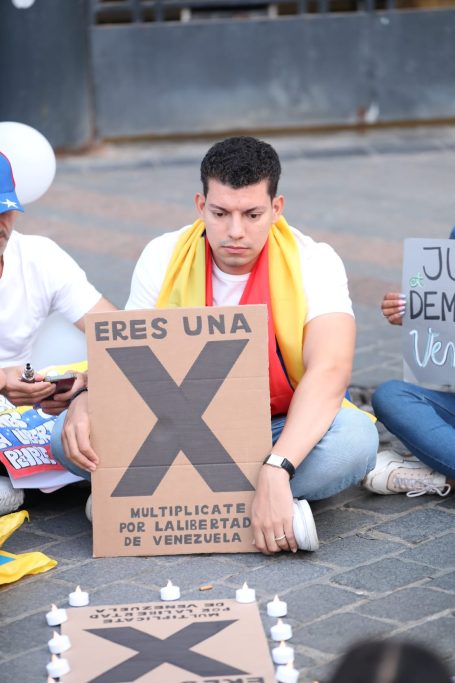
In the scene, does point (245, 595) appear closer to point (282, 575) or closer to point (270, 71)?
point (282, 575)

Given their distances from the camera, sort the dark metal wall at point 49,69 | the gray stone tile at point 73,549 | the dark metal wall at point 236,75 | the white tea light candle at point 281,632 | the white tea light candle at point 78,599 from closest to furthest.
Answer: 1. the white tea light candle at point 281,632
2. the white tea light candle at point 78,599
3. the gray stone tile at point 73,549
4. the dark metal wall at point 49,69
5. the dark metal wall at point 236,75

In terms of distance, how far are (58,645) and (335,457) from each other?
1.07 metres

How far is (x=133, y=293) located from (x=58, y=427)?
19.6 inches

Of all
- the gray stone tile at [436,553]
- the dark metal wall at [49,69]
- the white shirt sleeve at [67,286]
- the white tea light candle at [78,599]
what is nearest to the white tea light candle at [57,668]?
the white tea light candle at [78,599]

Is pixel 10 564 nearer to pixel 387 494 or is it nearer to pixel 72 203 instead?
pixel 387 494

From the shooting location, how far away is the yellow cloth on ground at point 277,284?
360 cm

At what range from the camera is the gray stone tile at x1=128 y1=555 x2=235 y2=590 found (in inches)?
129

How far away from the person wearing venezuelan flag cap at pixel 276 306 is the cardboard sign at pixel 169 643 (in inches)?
16.8

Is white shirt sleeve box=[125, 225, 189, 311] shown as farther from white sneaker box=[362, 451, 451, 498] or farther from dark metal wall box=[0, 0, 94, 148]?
dark metal wall box=[0, 0, 94, 148]

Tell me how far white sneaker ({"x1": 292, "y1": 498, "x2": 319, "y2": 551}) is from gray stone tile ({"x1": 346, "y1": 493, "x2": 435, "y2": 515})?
0.44 m

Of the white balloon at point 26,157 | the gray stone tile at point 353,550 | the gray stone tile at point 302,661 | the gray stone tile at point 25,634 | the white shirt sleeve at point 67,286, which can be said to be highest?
the white balloon at point 26,157

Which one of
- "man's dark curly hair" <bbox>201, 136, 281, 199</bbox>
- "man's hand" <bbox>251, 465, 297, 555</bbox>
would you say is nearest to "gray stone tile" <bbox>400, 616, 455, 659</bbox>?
"man's hand" <bbox>251, 465, 297, 555</bbox>

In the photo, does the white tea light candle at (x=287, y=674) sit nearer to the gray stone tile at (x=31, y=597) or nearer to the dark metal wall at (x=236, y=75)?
the gray stone tile at (x=31, y=597)

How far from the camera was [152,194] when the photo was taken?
8.27 m
